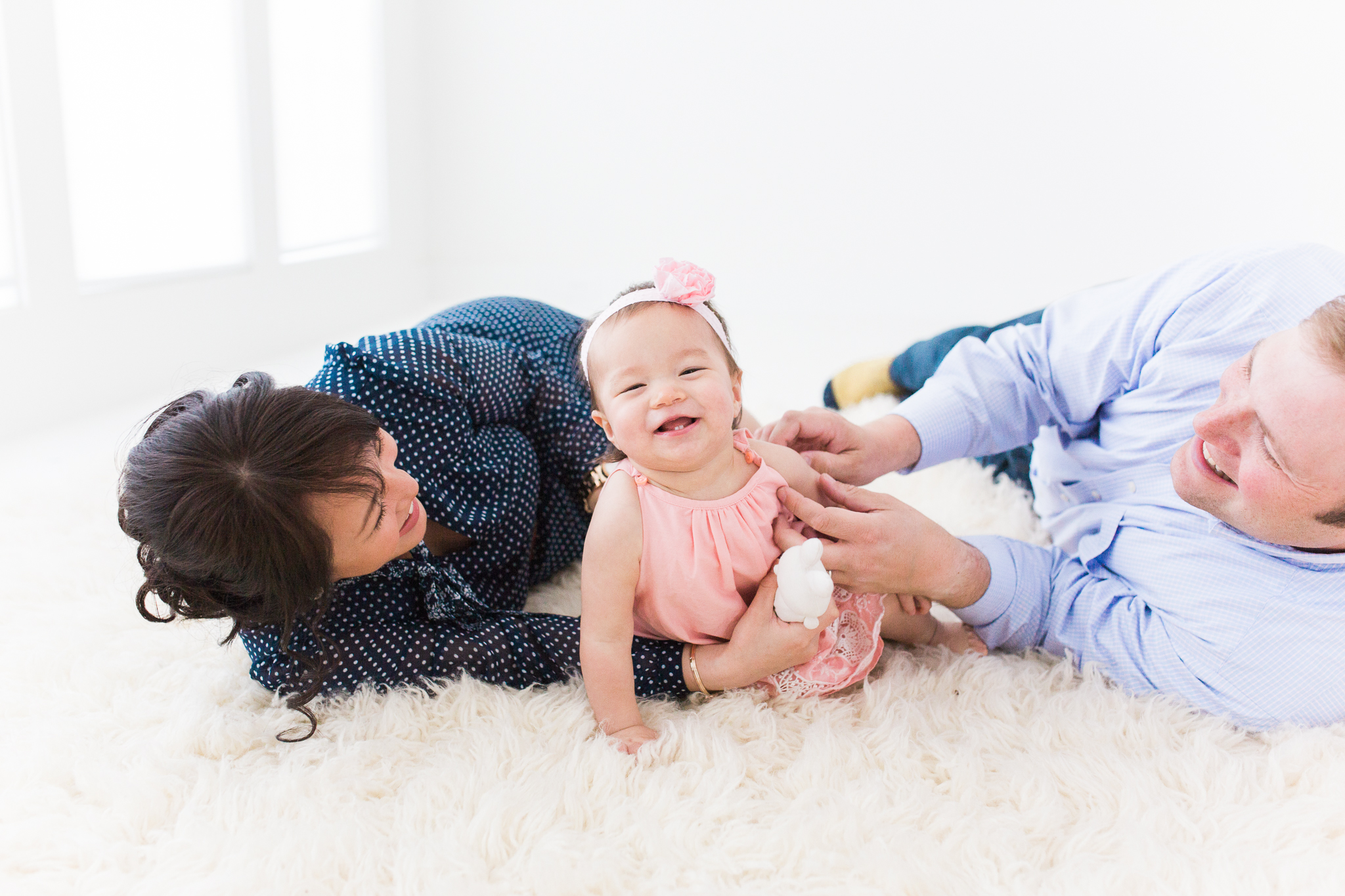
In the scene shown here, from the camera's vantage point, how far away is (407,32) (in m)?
3.94

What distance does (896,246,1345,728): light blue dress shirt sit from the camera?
3.87ft

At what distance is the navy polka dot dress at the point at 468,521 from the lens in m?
1.25

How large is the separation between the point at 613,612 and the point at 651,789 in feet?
0.70

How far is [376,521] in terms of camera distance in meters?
1.13

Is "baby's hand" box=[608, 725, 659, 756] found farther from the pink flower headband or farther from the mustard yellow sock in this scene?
the mustard yellow sock

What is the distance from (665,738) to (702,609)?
17 cm

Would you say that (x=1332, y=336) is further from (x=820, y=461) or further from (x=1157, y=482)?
(x=820, y=461)

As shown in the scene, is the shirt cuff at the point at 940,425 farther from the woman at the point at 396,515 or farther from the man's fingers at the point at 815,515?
the woman at the point at 396,515

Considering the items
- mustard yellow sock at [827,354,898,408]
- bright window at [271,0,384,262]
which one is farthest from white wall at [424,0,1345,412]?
mustard yellow sock at [827,354,898,408]

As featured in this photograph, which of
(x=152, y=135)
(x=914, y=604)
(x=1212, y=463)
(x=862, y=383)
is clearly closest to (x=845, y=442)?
(x=914, y=604)

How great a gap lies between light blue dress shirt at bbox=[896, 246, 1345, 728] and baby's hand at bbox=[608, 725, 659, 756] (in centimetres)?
51

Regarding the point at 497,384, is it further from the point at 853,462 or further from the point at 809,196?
the point at 809,196

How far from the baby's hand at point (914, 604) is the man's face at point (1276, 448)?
363mm

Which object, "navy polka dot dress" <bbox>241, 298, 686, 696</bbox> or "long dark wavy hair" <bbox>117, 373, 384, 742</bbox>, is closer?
"long dark wavy hair" <bbox>117, 373, 384, 742</bbox>
